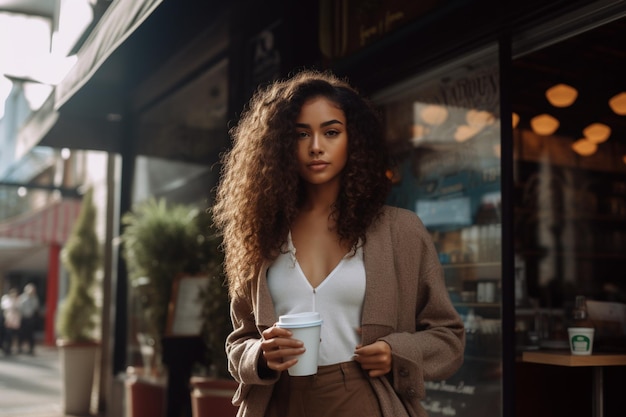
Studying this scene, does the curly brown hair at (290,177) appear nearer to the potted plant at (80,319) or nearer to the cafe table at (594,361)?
the cafe table at (594,361)

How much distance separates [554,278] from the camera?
Result: 8.05 metres

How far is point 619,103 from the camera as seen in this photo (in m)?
6.91

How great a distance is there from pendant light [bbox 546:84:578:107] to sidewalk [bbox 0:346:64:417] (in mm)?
6409

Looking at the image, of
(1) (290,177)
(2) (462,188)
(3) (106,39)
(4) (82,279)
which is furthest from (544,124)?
(4) (82,279)

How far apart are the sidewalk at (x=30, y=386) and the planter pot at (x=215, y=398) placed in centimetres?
456

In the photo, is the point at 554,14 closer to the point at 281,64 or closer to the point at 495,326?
the point at 495,326

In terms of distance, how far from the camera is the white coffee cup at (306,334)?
1.92 m

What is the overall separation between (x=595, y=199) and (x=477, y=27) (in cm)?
465

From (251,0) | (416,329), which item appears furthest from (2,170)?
(416,329)

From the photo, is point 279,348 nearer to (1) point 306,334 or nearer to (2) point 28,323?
(1) point 306,334

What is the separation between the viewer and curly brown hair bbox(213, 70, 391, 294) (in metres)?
2.23

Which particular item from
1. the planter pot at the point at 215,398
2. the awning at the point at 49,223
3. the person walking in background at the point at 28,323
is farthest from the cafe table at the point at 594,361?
the person walking in background at the point at 28,323

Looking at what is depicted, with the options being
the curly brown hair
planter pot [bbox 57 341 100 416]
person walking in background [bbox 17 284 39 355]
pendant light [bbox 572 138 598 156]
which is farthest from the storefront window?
person walking in background [bbox 17 284 39 355]

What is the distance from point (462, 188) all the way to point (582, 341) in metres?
1.16
